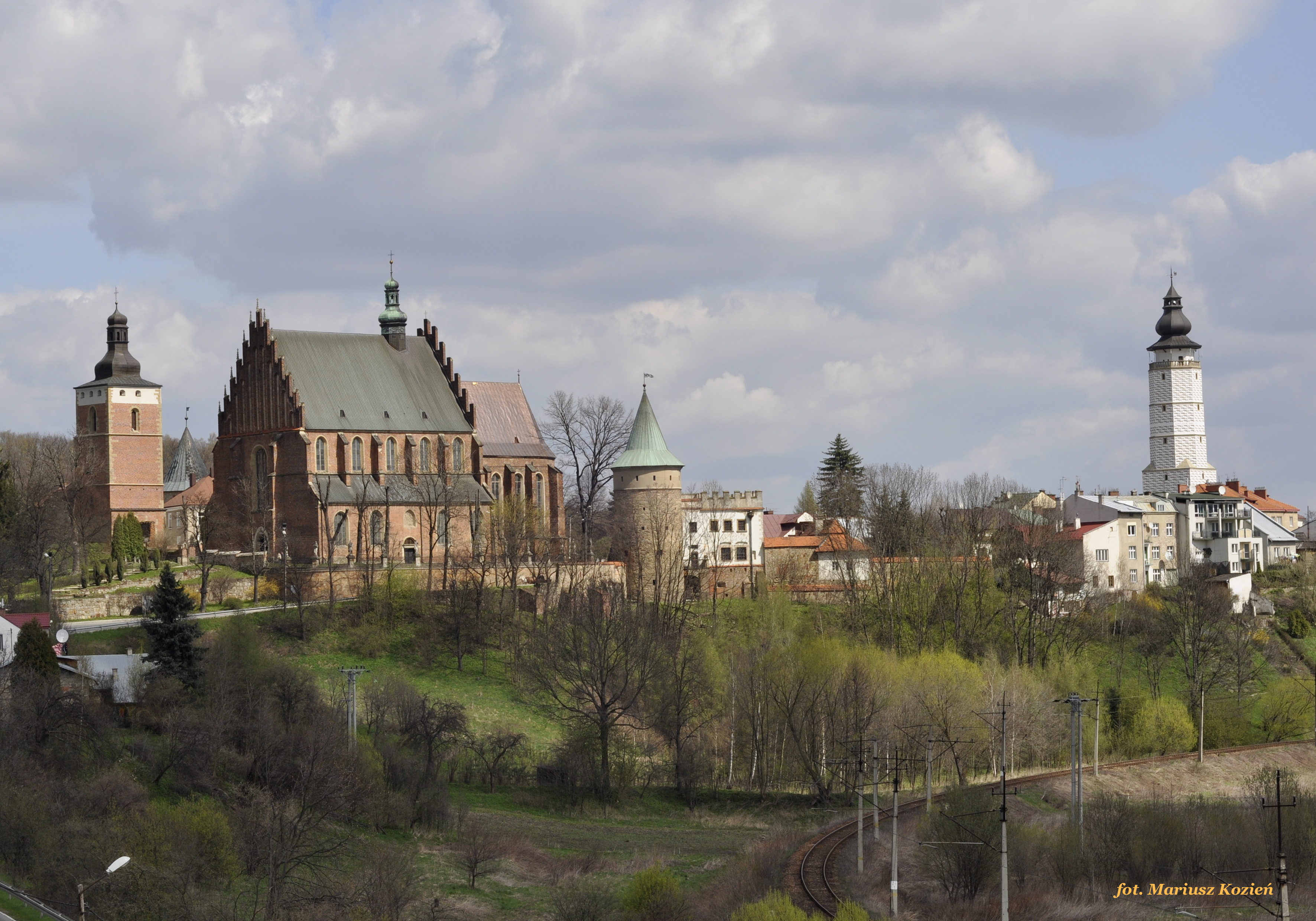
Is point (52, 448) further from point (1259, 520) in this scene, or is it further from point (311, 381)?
point (1259, 520)

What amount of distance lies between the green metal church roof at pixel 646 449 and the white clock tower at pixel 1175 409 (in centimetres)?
5201

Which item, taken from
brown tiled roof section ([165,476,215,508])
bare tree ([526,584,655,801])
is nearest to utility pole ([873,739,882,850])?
bare tree ([526,584,655,801])

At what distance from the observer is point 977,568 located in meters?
78.1

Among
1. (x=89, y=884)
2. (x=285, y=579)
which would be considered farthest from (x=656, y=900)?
(x=285, y=579)

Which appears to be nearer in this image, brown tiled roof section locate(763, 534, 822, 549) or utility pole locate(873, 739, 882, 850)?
utility pole locate(873, 739, 882, 850)

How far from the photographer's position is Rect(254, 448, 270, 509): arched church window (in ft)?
269

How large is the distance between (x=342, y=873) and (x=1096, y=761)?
104ft

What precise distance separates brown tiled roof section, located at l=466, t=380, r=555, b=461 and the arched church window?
14.1m

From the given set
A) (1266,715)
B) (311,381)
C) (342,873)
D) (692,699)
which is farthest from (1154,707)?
(311,381)

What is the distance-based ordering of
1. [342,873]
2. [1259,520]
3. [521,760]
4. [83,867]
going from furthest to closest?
[1259,520] < [521,760] < [342,873] < [83,867]

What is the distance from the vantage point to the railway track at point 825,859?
117 feet

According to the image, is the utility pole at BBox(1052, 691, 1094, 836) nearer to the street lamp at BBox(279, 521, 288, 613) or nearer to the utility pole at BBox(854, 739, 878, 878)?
the utility pole at BBox(854, 739, 878, 878)

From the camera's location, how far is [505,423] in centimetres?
9562

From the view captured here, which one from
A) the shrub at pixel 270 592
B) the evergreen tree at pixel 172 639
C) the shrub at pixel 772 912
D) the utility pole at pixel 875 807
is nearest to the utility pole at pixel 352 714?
the evergreen tree at pixel 172 639
